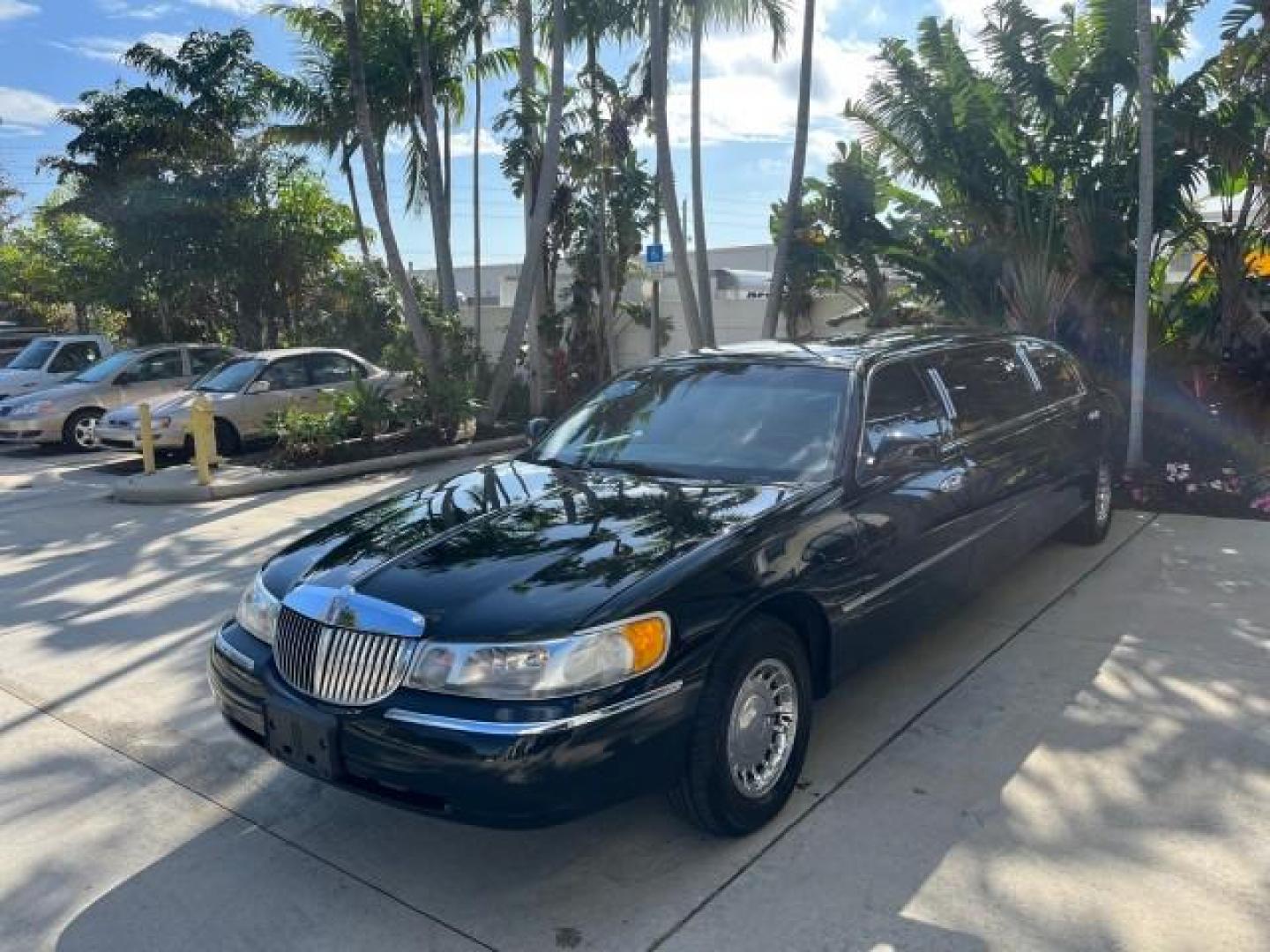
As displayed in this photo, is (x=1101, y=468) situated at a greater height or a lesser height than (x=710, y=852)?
greater

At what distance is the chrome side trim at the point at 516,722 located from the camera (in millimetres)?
2902

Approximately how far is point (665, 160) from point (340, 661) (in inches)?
435

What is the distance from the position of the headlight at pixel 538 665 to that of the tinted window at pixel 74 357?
1636cm

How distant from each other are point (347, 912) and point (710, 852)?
3.85 feet

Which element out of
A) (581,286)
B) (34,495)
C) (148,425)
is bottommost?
(34,495)

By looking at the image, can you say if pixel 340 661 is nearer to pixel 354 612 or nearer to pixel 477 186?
pixel 354 612

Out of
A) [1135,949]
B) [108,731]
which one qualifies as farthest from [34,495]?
[1135,949]

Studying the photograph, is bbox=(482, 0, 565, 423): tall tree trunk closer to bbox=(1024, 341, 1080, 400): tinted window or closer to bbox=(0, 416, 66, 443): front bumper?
bbox=(0, 416, 66, 443): front bumper

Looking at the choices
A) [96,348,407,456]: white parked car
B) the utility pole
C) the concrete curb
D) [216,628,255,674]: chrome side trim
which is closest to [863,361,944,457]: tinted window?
[216,628,255,674]: chrome side trim

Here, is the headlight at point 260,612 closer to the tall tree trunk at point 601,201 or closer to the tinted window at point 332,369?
the tinted window at point 332,369

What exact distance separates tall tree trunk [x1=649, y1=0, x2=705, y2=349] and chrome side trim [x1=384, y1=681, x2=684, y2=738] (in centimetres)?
1082

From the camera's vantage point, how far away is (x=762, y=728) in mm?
3553

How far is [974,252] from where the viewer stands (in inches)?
431

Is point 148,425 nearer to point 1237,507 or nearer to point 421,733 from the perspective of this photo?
point 421,733
